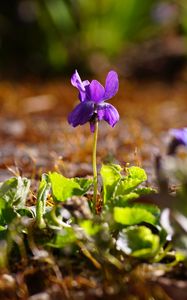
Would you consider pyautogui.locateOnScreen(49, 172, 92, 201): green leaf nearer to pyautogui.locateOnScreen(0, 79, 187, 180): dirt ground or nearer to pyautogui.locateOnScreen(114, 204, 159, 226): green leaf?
pyautogui.locateOnScreen(114, 204, 159, 226): green leaf

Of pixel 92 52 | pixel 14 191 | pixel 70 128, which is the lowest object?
pixel 14 191

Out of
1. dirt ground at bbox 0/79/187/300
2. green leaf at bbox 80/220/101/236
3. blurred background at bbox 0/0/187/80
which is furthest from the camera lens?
blurred background at bbox 0/0/187/80

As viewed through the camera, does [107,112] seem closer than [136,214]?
No

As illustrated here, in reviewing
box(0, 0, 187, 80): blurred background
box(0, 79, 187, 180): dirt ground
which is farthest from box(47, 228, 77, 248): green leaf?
box(0, 0, 187, 80): blurred background

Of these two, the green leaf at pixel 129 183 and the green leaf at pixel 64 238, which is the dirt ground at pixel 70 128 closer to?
the green leaf at pixel 129 183

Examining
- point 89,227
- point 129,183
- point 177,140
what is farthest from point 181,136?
point 89,227

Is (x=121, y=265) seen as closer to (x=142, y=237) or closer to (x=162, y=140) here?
(x=142, y=237)

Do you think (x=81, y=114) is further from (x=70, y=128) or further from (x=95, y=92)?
(x=70, y=128)
